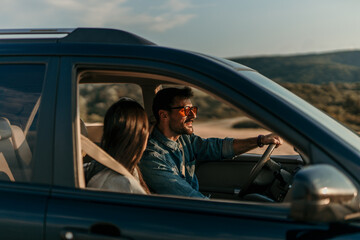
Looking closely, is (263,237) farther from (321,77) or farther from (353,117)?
(321,77)

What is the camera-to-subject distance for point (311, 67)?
51.8 m

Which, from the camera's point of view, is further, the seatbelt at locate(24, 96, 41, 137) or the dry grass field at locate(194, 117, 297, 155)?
the dry grass field at locate(194, 117, 297, 155)

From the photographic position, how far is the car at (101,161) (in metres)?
1.63

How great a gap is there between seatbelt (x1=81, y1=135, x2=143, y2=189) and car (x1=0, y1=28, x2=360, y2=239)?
1 centimetres

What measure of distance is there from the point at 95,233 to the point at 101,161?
0.50 meters

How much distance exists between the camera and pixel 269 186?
11.1 feet

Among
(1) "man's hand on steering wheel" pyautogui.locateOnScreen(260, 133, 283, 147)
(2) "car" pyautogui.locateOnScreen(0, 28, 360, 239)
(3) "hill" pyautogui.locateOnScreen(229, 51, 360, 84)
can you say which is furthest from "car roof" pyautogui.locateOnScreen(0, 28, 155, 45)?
(3) "hill" pyautogui.locateOnScreen(229, 51, 360, 84)

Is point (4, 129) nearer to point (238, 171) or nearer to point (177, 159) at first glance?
point (177, 159)

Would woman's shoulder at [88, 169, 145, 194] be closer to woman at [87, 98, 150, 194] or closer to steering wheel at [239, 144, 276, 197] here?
woman at [87, 98, 150, 194]

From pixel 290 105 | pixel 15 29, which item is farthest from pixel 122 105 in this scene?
pixel 290 105

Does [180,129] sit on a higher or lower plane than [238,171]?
higher

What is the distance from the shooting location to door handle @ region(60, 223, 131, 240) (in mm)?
1722

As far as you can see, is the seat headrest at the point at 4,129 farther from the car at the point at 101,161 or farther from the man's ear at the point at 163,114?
the man's ear at the point at 163,114

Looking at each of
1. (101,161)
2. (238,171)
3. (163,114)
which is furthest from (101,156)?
(238,171)
